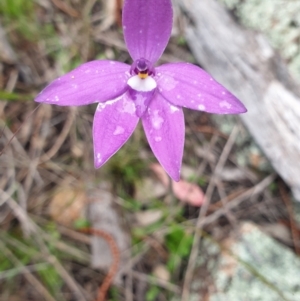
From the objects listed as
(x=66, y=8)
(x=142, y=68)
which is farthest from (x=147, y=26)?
(x=66, y=8)

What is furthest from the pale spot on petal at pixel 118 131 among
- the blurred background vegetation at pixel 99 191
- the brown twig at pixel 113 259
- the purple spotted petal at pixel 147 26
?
the brown twig at pixel 113 259

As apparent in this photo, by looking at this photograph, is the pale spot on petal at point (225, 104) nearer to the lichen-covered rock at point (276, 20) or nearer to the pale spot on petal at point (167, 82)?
the pale spot on petal at point (167, 82)

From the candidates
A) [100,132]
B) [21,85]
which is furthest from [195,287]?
[21,85]

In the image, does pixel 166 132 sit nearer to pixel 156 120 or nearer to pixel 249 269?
pixel 156 120

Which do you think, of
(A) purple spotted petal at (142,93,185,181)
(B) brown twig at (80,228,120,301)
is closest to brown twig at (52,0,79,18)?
(B) brown twig at (80,228,120,301)

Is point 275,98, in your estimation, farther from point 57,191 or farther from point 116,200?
point 57,191
